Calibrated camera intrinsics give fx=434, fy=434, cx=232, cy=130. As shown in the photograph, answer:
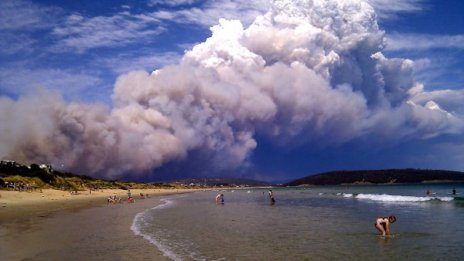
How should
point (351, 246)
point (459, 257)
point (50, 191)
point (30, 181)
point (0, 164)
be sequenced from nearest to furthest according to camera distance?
A: point (459, 257) → point (351, 246) → point (50, 191) → point (30, 181) → point (0, 164)

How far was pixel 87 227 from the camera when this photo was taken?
33.8 meters

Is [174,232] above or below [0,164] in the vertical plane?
below

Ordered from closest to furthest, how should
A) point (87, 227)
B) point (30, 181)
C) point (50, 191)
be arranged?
point (87, 227), point (50, 191), point (30, 181)

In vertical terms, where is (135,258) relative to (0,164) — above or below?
below

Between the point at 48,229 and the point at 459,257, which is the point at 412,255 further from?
the point at 48,229

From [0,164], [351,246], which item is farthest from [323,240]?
[0,164]

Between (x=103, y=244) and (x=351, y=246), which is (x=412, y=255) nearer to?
(x=351, y=246)

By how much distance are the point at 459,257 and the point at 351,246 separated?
5.23 meters

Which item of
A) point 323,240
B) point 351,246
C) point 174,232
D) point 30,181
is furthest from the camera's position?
point 30,181

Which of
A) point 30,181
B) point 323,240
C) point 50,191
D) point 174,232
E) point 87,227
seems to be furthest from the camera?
point 30,181

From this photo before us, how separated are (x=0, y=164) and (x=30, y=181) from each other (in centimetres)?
2133

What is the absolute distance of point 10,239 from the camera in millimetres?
25719

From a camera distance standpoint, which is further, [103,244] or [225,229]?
[225,229]

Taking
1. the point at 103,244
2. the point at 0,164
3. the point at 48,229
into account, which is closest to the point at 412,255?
the point at 103,244
